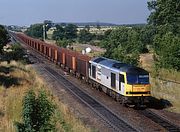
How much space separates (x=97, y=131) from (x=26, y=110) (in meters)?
6.37

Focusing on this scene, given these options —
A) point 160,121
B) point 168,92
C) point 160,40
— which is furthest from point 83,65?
point 160,121

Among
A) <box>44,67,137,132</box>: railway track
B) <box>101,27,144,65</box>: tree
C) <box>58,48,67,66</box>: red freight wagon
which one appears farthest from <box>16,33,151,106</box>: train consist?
<box>58,48,67,66</box>: red freight wagon

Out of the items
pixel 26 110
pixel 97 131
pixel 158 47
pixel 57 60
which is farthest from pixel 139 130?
pixel 57 60

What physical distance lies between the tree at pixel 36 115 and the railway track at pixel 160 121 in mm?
8564

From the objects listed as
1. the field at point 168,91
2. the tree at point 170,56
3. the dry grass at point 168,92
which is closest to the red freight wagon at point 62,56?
the tree at point 170,56

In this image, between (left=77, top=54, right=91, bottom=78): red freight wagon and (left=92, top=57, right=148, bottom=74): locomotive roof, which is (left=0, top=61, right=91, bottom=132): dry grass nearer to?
(left=92, top=57, right=148, bottom=74): locomotive roof

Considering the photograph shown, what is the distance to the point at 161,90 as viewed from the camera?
36.5 metres

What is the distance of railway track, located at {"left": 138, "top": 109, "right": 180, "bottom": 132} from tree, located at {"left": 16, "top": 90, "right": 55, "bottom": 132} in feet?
28.1

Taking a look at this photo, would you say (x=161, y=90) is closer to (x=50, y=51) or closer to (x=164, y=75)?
(x=164, y=75)

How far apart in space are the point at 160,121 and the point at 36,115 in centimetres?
1086

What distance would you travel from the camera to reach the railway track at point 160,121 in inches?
938

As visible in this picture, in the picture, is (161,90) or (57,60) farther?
(57,60)

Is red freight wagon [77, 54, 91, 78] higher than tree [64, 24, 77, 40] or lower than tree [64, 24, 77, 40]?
higher

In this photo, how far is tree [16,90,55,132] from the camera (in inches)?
643
